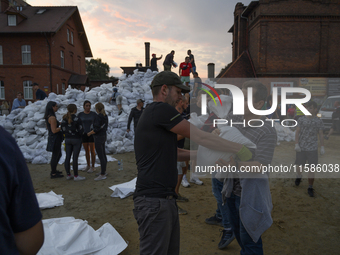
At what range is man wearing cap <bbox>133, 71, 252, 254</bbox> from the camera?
1854 mm

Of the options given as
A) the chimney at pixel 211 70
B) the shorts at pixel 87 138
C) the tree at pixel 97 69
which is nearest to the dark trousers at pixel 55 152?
the shorts at pixel 87 138

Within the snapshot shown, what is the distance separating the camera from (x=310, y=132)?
17.0ft

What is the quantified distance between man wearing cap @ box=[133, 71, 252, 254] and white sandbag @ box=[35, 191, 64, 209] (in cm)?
332

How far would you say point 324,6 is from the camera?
19609 mm

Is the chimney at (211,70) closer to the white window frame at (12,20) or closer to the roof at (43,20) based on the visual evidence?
the roof at (43,20)

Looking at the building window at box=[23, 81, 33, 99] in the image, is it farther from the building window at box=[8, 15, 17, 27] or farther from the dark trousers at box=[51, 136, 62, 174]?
the dark trousers at box=[51, 136, 62, 174]

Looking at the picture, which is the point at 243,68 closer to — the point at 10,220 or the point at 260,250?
the point at 260,250

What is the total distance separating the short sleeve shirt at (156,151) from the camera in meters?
1.87

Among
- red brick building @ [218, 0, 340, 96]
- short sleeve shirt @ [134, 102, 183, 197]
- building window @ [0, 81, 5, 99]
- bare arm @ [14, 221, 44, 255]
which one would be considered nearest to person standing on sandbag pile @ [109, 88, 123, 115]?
short sleeve shirt @ [134, 102, 183, 197]

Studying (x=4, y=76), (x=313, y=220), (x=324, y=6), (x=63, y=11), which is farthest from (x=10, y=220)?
A: (x=63, y=11)

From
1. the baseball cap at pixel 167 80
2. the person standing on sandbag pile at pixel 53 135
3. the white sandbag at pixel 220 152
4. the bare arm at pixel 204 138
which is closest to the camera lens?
the bare arm at pixel 204 138

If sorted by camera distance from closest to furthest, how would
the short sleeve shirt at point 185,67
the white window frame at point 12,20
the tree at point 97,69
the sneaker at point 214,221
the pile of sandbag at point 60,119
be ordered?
the sneaker at point 214,221 → the pile of sandbag at point 60,119 → the short sleeve shirt at point 185,67 → the white window frame at point 12,20 → the tree at point 97,69

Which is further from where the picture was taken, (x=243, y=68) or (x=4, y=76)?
(x=4, y=76)

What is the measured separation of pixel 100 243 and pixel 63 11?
96.1ft
